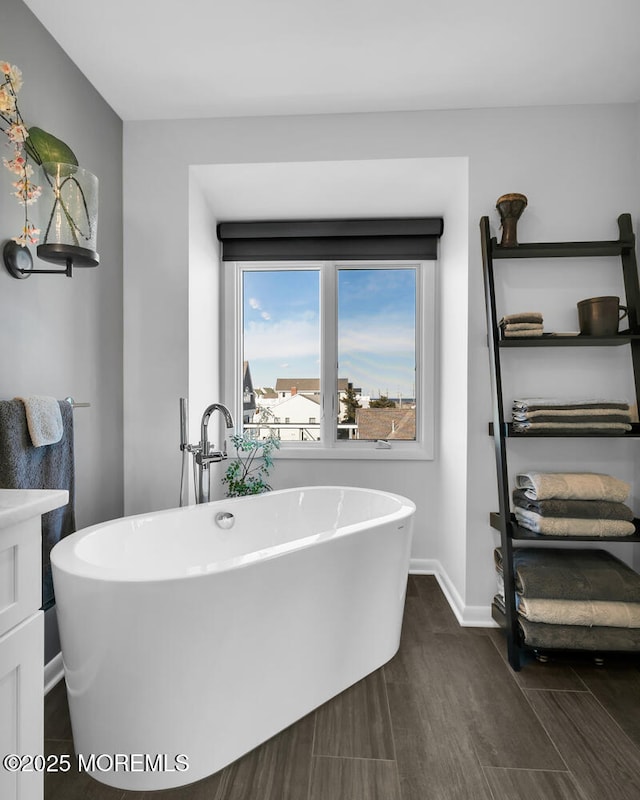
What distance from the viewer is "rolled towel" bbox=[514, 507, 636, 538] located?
6.70ft

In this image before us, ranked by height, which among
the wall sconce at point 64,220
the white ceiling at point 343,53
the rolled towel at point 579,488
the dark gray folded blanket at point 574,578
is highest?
the white ceiling at point 343,53

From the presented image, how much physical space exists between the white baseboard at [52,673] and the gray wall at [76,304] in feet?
1.81

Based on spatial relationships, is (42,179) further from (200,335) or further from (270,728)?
(270,728)

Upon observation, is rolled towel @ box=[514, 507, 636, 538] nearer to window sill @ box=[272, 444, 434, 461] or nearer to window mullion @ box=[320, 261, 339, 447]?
window sill @ box=[272, 444, 434, 461]

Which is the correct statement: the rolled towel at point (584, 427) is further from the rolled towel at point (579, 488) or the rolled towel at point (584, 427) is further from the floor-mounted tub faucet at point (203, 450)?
the floor-mounted tub faucet at point (203, 450)

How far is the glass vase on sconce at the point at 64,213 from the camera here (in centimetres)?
159

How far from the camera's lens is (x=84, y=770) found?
144 centimetres

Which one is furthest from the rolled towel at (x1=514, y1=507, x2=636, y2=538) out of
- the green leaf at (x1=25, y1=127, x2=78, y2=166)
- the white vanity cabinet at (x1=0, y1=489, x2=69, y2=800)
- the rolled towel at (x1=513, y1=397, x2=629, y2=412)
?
the green leaf at (x1=25, y1=127, x2=78, y2=166)

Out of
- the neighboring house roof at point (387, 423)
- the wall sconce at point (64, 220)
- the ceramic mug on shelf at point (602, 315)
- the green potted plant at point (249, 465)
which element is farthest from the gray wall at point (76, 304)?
the ceramic mug on shelf at point (602, 315)

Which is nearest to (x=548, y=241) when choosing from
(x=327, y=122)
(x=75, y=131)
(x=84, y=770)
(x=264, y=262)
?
(x=327, y=122)

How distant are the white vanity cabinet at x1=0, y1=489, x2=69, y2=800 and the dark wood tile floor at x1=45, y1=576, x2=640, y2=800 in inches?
27.6

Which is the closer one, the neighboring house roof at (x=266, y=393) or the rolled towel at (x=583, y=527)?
the rolled towel at (x=583, y=527)

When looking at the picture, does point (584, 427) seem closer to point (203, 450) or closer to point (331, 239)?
point (203, 450)

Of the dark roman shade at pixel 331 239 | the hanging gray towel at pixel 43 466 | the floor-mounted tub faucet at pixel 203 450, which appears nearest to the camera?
the hanging gray towel at pixel 43 466
